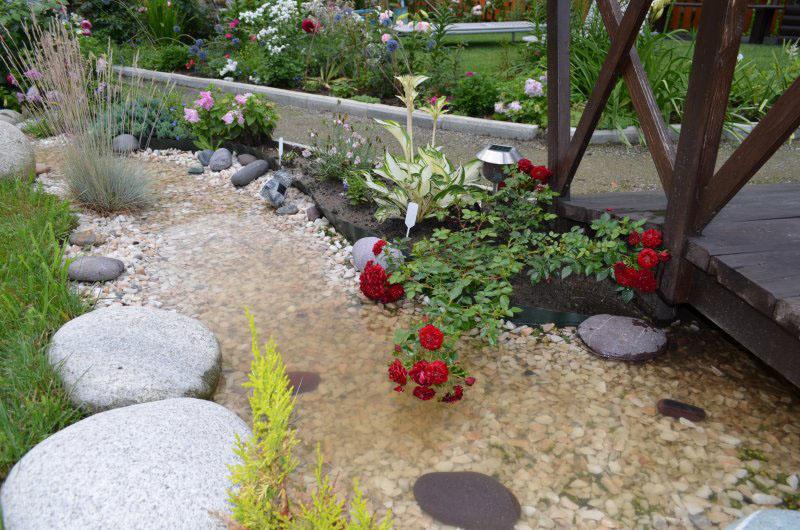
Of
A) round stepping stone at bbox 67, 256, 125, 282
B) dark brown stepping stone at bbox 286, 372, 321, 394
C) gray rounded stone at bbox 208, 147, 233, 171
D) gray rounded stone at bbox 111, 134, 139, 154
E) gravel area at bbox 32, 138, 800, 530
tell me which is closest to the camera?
gravel area at bbox 32, 138, 800, 530

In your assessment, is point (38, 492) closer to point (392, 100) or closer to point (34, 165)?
point (34, 165)

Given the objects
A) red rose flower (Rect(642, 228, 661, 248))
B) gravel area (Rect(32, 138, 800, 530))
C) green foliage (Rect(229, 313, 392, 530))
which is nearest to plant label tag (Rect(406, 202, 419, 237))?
gravel area (Rect(32, 138, 800, 530))

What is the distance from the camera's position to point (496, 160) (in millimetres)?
3793

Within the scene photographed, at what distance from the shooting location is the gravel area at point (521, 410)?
2.21m

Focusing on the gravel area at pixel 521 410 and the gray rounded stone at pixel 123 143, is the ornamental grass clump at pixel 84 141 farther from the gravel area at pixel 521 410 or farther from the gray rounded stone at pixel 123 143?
the gray rounded stone at pixel 123 143

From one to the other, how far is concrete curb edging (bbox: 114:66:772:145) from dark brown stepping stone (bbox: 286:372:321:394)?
11.2 ft

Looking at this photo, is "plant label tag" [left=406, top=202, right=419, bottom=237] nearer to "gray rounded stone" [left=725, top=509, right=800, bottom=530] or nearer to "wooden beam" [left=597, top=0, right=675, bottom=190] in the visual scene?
"wooden beam" [left=597, top=0, right=675, bottom=190]

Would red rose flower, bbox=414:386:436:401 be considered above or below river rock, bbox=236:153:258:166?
below

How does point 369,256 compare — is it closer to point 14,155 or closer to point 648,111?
point 648,111

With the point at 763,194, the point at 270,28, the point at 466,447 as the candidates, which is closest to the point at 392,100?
the point at 270,28

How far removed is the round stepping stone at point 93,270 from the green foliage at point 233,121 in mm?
2187

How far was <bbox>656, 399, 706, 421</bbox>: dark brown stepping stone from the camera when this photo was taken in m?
2.57

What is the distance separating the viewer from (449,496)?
219 cm

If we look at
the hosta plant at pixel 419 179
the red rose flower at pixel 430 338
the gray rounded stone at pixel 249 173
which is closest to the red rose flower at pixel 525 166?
the hosta plant at pixel 419 179
